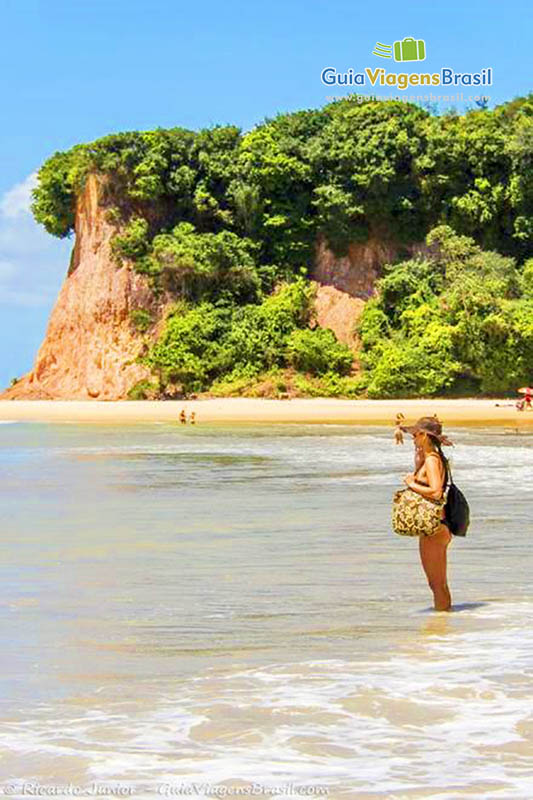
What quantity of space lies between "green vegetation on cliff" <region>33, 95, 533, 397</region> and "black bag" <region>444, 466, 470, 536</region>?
33.5 m

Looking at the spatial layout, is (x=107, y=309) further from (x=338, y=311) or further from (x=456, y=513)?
(x=456, y=513)

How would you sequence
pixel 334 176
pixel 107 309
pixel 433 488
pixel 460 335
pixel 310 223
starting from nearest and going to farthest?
pixel 433 488 → pixel 460 335 → pixel 334 176 → pixel 310 223 → pixel 107 309

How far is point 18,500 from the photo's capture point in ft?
46.5

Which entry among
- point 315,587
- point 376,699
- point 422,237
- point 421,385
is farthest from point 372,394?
point 376,699

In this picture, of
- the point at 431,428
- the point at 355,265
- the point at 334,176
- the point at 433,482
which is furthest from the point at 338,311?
the point at 433,482

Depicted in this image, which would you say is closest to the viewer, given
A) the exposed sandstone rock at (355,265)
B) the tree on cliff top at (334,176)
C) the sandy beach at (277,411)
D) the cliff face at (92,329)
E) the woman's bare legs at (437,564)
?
the woman's bare legs at (437,564)

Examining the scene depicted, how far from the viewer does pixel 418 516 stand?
764cm

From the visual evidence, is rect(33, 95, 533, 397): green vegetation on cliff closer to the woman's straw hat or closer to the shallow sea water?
the shallow sea water

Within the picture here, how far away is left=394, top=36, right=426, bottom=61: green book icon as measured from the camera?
1700 inches

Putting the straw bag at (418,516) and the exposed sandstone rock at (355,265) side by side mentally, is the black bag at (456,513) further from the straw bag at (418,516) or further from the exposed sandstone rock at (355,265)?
the exposed sandstone rock at (355,265)

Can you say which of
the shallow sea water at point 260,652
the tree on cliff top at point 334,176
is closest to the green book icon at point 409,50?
the tree on cliff top at point 334,176

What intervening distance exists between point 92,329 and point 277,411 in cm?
1187

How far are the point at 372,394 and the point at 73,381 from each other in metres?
12.2

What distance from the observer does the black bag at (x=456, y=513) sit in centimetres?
770
